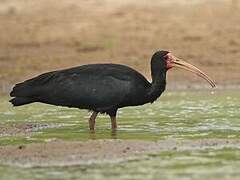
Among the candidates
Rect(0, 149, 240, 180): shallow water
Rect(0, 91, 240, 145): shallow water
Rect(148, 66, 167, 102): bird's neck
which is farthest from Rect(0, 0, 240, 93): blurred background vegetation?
Rect(0, 149, 240, 180): shallow water

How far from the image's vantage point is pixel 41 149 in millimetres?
10406

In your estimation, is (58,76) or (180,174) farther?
(58,76)

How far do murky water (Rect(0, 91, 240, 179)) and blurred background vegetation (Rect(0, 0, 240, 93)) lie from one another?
2536 mm

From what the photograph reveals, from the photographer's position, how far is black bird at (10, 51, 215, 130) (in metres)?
12.1

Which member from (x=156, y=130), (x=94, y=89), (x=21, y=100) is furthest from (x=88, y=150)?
(x=21, y=100)

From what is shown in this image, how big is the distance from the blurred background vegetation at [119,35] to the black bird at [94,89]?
6879 mm

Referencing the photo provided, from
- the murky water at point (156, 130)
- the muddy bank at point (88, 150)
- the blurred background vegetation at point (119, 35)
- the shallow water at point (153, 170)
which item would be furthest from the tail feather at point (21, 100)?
the blurred background vegetation at point (119, 35)

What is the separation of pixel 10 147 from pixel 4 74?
29.3ft

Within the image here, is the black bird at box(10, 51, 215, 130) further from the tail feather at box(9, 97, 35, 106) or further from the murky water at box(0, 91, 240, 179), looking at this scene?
the murky water at box(0, 91, 240, 179)

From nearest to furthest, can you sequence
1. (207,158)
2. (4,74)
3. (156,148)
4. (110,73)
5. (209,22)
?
(207,158), (156,148), (110,73), (4,74), (209,22)

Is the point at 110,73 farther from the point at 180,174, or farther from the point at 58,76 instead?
the point at 180,174

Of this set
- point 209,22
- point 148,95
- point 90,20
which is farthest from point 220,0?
point 148,95

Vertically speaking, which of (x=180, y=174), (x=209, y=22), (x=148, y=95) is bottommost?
(x=180, y=174)

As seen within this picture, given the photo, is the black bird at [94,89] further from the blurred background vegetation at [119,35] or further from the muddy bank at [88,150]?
the blurred background vegetation at [119,35]
